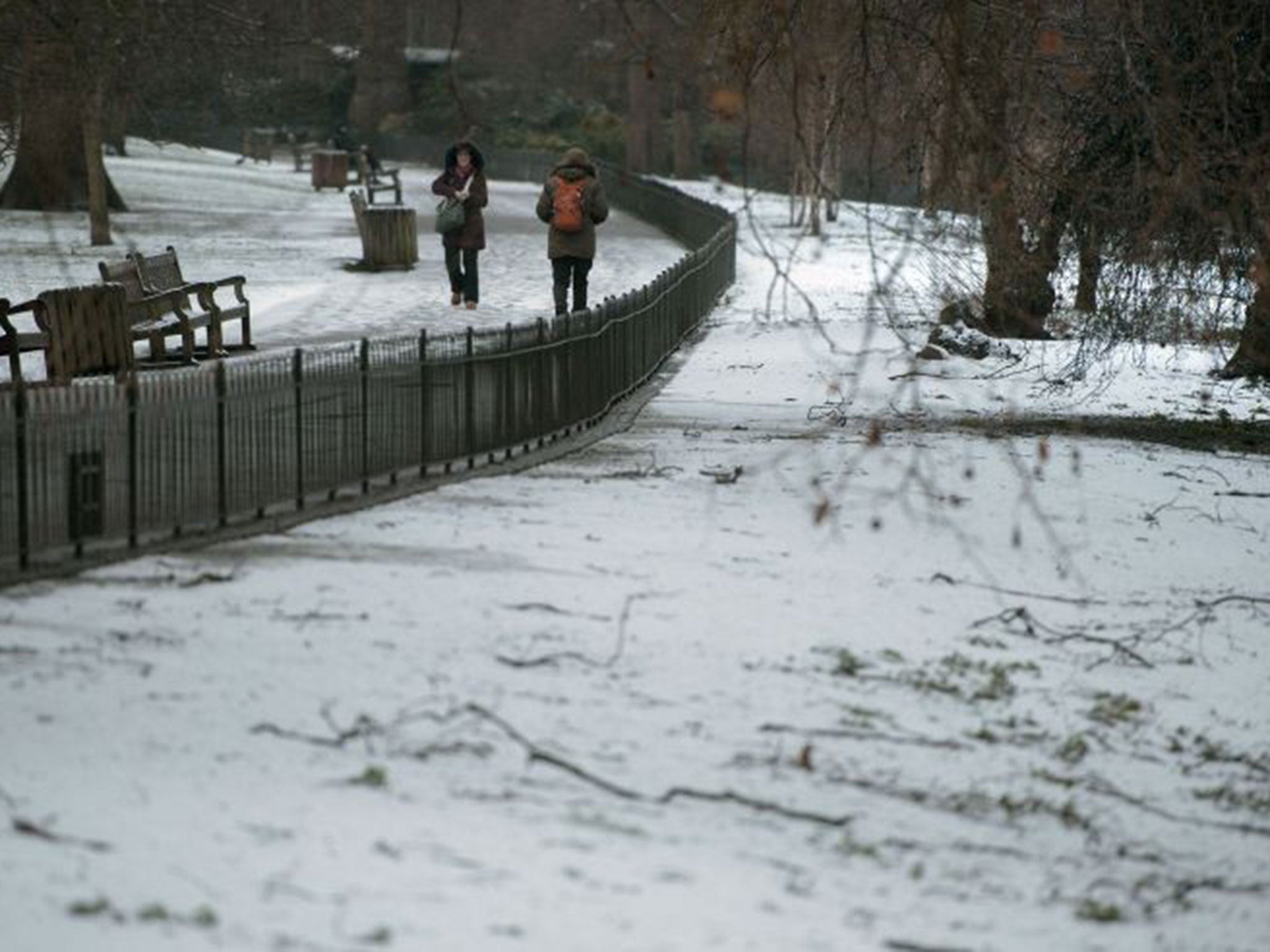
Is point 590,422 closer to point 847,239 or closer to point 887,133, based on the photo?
point 887,133

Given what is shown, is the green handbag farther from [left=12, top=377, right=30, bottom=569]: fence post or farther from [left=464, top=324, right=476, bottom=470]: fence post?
[left=12, top=377, right=30, bottom=569]: fence post

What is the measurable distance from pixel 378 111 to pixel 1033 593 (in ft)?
236

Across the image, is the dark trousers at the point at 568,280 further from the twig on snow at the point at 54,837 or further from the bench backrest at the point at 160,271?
the twig on snow at the point at 54,837

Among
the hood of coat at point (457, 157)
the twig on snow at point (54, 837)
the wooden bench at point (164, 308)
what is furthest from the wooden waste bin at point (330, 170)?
the twig on snow at point (54, 837)

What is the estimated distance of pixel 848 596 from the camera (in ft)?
40.0

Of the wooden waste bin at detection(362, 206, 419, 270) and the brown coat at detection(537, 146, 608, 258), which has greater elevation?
the brown coat at detection(537, 146, 608, 258)

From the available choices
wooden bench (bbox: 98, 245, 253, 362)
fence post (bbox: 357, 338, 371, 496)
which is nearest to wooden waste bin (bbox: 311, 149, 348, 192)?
wooden bench (bbox: 98, 245, 253, 362)

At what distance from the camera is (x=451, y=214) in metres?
25.7

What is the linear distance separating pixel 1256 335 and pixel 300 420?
8.90 m

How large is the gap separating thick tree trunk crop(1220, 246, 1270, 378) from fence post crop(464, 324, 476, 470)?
4.73m

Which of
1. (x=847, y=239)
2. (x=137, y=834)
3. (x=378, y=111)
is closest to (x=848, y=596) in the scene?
(x=137, y=834)

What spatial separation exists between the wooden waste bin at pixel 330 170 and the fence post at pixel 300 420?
→ 46.2 metres

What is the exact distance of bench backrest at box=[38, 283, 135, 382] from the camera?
17.9 m

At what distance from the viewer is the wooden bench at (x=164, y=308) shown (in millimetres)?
20016
